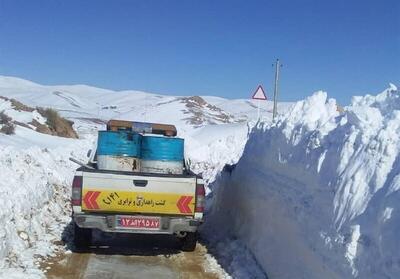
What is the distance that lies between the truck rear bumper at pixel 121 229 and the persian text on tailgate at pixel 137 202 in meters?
0.12

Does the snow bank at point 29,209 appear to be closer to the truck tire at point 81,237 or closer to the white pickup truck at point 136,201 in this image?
the truck tire at point 81,237

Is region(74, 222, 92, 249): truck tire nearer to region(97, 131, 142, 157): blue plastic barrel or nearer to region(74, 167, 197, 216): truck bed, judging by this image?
region(74, 167, 197, 216): truck bed

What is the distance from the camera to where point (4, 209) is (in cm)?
866

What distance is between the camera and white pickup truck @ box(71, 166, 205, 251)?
8.45 m

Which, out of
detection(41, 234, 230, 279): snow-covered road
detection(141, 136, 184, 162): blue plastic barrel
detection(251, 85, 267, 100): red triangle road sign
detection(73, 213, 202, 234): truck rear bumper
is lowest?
detection(41, 234, 230, 279): snow-covered road

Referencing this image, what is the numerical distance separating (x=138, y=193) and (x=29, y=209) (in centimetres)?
251

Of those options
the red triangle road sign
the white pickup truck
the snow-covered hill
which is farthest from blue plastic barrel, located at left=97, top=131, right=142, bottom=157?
the snow-covered hill

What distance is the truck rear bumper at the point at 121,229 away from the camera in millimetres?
8469

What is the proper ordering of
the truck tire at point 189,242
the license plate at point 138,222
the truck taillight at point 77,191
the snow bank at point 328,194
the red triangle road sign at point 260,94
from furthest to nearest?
the red triangle road sign at point 260,94 < the truck tire at point 189,242 < the license plate at point 138,222 < the truck taillight at point 77,191 < the snow bank at point 328,194

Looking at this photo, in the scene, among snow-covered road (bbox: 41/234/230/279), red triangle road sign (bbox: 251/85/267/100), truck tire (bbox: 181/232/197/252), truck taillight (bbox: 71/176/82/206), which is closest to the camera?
snow-covered road (bbox: 41/234/230/279)

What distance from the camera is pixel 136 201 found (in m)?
8.56

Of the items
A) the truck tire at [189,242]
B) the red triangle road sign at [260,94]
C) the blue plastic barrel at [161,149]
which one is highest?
the red triangle road sign at [260,94]

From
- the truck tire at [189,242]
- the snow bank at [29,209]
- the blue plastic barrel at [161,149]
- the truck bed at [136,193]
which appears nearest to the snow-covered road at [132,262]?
the truck tire at [189,242]

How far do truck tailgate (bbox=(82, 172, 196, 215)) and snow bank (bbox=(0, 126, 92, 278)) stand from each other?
43.0 inches
